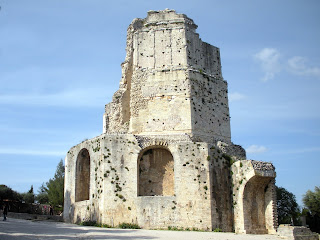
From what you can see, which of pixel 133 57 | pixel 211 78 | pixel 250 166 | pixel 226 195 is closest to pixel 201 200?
pixel 226 195

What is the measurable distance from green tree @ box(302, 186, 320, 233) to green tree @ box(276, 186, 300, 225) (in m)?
1.01

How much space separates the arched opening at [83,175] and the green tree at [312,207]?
17597mm

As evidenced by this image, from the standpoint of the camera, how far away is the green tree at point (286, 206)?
103ft

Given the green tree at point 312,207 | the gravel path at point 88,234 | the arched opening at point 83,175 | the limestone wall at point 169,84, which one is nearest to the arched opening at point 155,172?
the limestone wall at point 169,84

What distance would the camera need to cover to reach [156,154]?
66.7ft

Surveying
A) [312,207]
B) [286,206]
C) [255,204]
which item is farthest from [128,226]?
[312,207]

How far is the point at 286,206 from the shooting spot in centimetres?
3188

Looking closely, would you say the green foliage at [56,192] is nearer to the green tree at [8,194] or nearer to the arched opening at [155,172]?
the green tree at [8,194]

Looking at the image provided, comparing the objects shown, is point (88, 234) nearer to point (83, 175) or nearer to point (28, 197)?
point (83, 175)

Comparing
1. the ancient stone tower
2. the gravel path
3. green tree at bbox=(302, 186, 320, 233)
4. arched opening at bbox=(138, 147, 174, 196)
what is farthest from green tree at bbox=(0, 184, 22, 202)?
green tree at bbox=(302, 186, 320, 233)

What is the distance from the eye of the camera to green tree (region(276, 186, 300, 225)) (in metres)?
31.4

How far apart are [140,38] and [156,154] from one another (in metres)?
7.68

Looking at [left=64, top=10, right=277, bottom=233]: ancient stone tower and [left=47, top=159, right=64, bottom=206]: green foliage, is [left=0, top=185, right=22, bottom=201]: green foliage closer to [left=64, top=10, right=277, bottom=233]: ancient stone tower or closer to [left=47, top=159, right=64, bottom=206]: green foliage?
[left=47, top=159, right=64, bottom=206]: green foliage

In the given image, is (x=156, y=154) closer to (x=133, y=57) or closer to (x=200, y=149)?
(x=200, y=149)
